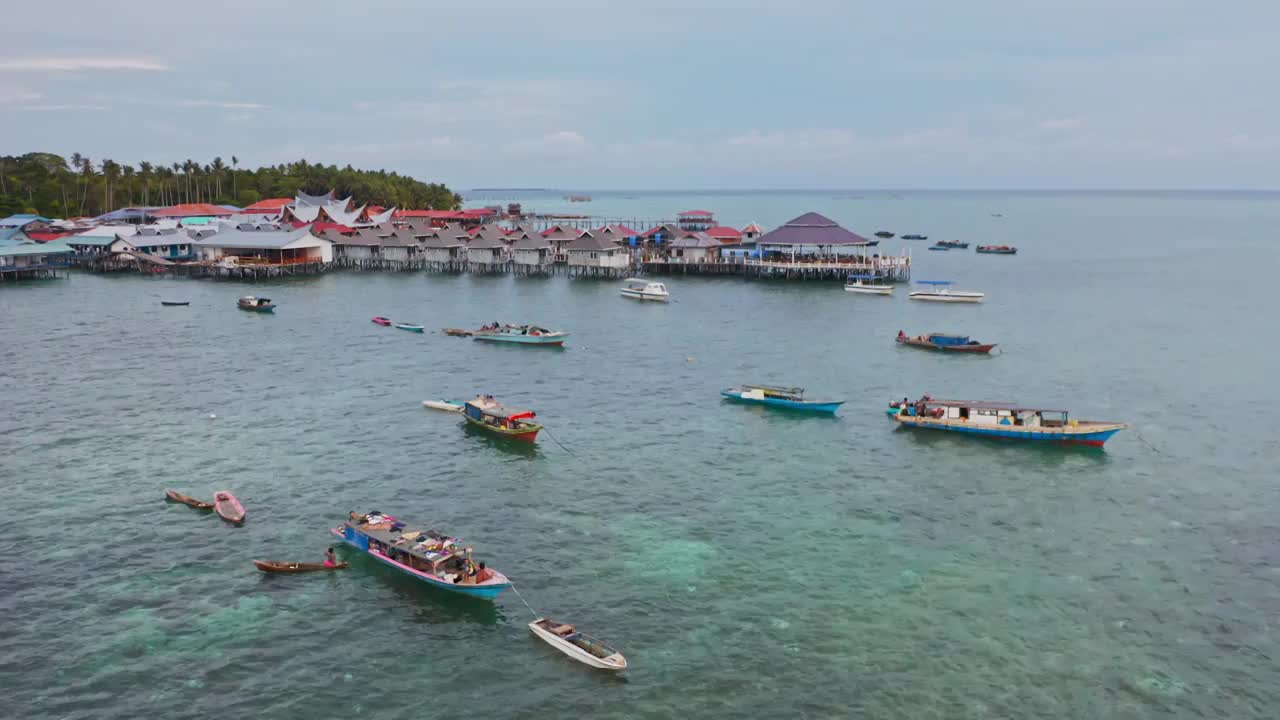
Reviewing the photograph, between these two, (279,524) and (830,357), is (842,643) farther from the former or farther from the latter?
(830,357)

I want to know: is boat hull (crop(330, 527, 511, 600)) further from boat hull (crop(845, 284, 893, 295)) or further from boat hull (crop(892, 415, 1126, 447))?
boat hull (crop(845, 284, 893, 295))

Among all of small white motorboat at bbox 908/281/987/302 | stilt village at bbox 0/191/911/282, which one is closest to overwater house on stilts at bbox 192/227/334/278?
stilt village at bbox 0/191/911/282

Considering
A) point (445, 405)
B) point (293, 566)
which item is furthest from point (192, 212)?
point (293, 566)

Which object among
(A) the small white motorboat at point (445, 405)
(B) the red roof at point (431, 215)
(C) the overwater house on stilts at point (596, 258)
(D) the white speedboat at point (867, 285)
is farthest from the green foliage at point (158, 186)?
(A) the small white motorboat at point (445, 405)

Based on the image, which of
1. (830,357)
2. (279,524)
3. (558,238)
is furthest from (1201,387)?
(558,238)

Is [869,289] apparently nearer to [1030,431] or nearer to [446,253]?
[1030,431]
